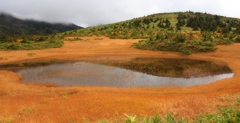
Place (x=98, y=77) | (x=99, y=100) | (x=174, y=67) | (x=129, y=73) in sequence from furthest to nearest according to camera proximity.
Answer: (x=174, y=67) < (x=129, y=73) < (x=98, y=77) < (x=99, y=100)

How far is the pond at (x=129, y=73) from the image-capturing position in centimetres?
1902

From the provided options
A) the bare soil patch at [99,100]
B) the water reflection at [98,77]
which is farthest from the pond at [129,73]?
the bare soil patch at [99,100]

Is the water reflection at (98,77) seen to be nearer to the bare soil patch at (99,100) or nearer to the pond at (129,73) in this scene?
the pond at (129,73)

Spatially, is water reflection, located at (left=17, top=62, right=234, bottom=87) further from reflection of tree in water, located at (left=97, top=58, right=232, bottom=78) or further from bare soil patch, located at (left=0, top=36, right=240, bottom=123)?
bare soil patch, located at (left=0, top=36, right=240, bottom=123)

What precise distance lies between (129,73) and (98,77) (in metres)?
3.55

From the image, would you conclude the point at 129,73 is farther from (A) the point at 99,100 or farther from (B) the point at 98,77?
(A) the point at 99,100

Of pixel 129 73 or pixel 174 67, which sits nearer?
pixel 129 73

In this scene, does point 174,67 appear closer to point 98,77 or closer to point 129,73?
point 129,73

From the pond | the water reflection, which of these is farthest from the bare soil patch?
the pond

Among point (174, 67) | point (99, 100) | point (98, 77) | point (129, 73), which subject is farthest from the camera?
point (174, 67)

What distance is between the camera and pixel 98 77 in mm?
20984

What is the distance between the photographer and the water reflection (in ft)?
61.2

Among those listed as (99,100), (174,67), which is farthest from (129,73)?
(99,100)

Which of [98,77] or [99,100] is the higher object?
[99,100]
